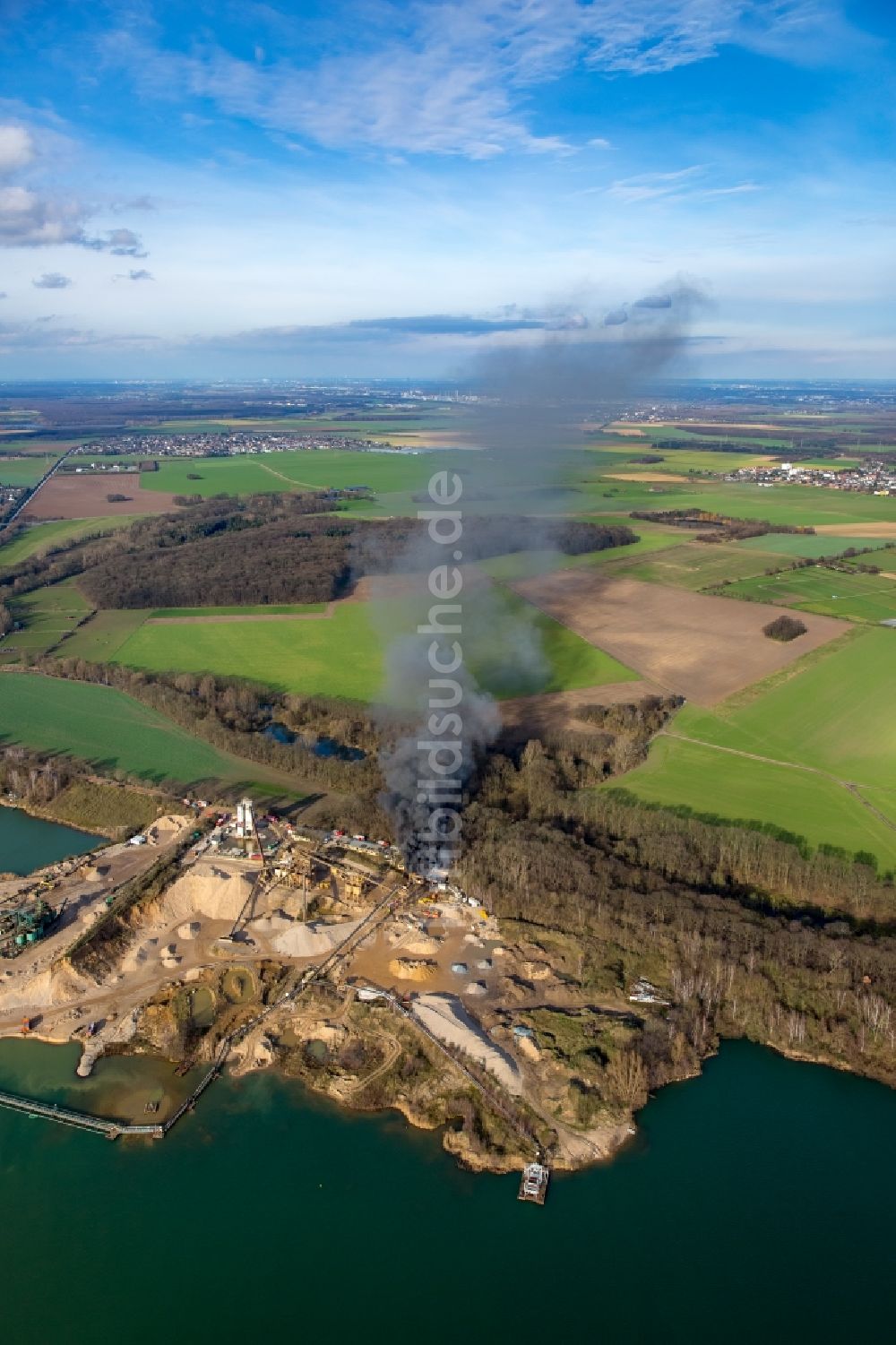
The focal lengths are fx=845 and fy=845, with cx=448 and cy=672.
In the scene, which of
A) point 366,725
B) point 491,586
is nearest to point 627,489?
point 491,586

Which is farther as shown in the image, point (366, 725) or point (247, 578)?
point (247, 578)

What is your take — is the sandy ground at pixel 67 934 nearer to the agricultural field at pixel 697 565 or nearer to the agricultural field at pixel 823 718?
the agricultural field at pixel 823 718

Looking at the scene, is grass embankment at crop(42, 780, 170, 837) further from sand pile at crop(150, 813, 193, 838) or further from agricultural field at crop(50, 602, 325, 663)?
agricultural field at crop(50, 602, 325, 663)

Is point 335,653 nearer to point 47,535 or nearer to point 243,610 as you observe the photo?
point 243,610

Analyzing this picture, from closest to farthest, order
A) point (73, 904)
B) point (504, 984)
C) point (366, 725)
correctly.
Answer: point (504, 984), point (73, 904), point (366, 725)

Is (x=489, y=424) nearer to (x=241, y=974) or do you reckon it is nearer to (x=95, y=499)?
(x=241, y=974)

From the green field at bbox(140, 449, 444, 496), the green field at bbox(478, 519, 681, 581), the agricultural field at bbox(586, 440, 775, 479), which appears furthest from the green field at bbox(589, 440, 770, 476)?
the green field at bbox(140, 449, 444, 496)
